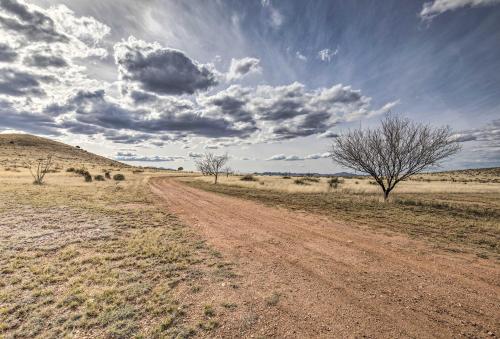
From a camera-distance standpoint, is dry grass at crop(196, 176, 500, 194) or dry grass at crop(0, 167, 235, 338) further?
dry grass at crop(196, 176, 500, 194)

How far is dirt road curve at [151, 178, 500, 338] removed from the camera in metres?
3.95

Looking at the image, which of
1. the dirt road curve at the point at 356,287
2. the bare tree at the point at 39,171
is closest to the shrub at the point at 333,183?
the dirt road curve at the point at 356,287

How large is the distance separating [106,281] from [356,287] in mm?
5504

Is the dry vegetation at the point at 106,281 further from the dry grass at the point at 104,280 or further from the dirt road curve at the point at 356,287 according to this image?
the dirt road curve at the point at 356,287

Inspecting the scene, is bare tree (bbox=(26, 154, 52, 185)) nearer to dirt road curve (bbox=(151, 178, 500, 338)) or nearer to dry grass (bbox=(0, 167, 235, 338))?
dry grass (bbox=(0, 167, 235, 338))

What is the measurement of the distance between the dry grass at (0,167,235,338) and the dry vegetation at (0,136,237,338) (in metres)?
0.02

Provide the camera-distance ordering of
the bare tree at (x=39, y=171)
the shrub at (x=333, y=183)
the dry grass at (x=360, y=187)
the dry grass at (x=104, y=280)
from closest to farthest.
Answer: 1. the dry grass at (x=104, y=280)
2. the bare tree at (x=39, y=171)
3. the dry grass at (x=360, y=187)
4. the shrub at (x=333, y=183)

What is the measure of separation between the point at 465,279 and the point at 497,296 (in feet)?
2.45

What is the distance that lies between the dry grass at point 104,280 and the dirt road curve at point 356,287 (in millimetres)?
778

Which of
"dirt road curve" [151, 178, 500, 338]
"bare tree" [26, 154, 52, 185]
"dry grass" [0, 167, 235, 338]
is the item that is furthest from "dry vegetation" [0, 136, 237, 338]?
"bare tree" [26, 154, 52, 185]

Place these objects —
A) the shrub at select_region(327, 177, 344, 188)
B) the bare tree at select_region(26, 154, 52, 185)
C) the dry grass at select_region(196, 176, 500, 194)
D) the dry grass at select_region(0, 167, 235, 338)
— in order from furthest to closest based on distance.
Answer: the shrub at select_region(327, 177, 344, 188), the dry grass at select_region(196, 176, 500, 194), the bare tree at select_region(26, 154, 52, 185), the dry grass at select_region(0, 167, 235, 338)

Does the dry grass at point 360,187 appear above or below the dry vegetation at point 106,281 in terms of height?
above

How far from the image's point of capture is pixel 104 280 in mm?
5352

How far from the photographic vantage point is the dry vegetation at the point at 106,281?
390 centimetres
